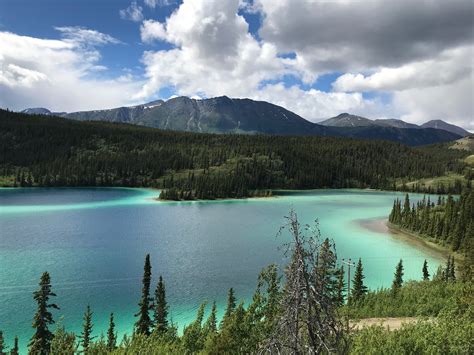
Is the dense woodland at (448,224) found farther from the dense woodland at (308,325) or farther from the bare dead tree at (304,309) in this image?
the bare dead tree at (304,309)

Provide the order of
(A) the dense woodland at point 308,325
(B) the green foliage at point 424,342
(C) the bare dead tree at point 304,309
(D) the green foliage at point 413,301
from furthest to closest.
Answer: (D) the green foliage at point 413,301
(B) the green foliage at point 424,342
(A) the dense woodland at point 308,325
(C) the bare dead tree at point 304,309

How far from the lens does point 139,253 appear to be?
75438mm

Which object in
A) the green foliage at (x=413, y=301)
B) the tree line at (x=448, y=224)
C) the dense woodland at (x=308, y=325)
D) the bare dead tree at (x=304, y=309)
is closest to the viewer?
the bare dead tree at (x=304, y=309)

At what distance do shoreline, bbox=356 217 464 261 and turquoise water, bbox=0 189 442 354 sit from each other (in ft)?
8.21

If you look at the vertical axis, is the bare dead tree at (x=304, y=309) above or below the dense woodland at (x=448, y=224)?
above

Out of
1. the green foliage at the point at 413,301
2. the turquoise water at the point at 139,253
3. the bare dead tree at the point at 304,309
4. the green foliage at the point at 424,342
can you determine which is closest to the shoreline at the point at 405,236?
the turquoise water at the point at 139,253

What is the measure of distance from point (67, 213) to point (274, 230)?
221ft

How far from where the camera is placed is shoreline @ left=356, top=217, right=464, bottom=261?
86.9 metres

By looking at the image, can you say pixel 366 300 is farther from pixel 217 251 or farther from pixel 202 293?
pixel 217 251

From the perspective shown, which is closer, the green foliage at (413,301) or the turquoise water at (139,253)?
the green foliage at (413,301)

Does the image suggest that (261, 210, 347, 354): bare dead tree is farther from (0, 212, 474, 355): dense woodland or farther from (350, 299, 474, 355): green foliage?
(350, 299, 474, 355): green foliage

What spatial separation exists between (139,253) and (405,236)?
2750 inches

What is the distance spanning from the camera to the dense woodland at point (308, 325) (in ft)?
30.4

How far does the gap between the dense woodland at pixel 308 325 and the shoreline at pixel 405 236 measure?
28.9 metres
